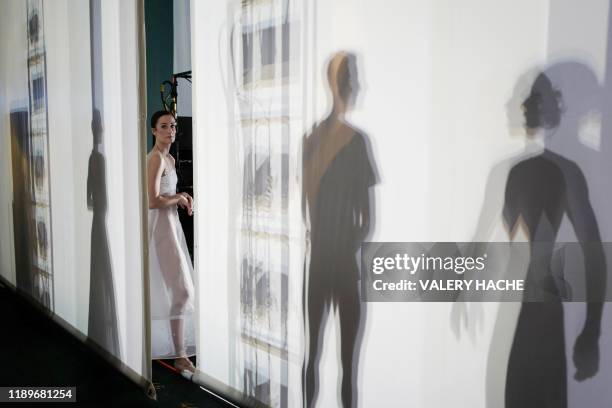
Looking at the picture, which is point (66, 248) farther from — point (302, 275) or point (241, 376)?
point (302, 275)

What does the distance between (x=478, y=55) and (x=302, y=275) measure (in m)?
0.98

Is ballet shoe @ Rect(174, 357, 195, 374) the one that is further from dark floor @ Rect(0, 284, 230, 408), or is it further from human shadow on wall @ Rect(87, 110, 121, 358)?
human shadow on wall @ Rect(87, 110, 121, 358)

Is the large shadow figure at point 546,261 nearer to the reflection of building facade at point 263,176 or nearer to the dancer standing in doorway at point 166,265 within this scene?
the reflection of building facade at point 263,176

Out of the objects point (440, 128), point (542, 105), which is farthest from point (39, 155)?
point (542, 105)

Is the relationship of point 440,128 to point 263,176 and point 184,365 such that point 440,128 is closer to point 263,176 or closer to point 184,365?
Result: point 263,176

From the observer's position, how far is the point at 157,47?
5.48 metres

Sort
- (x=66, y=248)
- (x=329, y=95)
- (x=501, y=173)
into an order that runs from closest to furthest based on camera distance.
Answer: (x=501, y=173)
(x=329, y=95)
(x=66, y=248)

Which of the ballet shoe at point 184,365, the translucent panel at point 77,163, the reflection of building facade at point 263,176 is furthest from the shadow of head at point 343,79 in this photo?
the ballet shoe at point 184,365

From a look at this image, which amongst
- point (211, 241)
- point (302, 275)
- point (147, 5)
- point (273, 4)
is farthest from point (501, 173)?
point (147, 5)

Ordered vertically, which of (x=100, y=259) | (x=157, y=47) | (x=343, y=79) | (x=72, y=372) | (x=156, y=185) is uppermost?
(x=157, y=47)

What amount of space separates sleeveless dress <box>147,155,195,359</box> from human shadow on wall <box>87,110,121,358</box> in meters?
0.22

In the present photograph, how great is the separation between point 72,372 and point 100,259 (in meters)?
0.62

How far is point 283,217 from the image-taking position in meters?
2.13

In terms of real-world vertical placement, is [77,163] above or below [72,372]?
above
